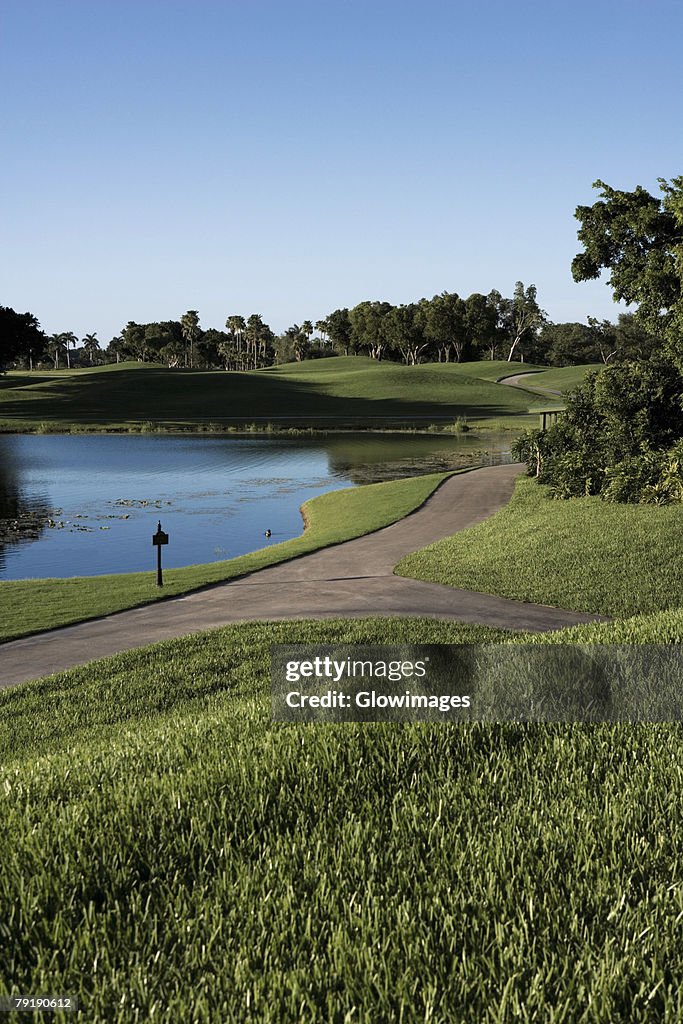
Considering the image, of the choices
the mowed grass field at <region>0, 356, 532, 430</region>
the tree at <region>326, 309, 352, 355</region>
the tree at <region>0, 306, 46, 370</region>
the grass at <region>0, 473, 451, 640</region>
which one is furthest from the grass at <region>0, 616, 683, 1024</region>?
the tree at <region>326, 309, 352, 355</region>

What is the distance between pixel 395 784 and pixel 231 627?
30.7ft

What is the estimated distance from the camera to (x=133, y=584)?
19312 mm

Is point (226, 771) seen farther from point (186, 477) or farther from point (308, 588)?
point (186, 477)

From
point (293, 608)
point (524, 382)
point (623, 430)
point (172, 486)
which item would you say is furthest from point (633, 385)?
point (524, 382)

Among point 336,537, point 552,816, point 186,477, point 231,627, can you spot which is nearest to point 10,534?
point 336,537

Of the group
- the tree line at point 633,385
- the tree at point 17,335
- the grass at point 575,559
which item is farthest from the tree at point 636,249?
the tree at point 17,335

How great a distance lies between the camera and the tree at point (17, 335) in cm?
9469

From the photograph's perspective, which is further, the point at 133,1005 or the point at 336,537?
the point at 336,537

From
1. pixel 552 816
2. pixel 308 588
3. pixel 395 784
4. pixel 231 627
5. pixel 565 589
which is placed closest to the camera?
pixel 552 816

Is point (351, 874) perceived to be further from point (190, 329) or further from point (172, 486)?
point (190, 329)

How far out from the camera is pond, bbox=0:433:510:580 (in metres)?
27.9

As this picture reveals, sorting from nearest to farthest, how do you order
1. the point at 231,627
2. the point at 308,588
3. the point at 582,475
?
the point at 231,627
the point at 308,588
the point at 582,475

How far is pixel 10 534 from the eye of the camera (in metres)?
30.7

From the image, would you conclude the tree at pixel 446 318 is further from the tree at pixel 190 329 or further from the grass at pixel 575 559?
the grass at pixel 575 559
